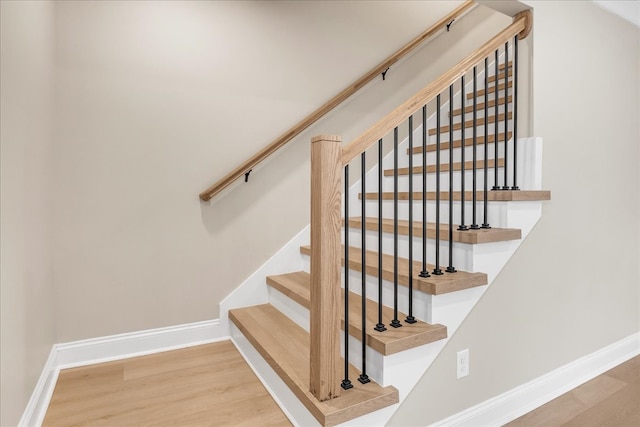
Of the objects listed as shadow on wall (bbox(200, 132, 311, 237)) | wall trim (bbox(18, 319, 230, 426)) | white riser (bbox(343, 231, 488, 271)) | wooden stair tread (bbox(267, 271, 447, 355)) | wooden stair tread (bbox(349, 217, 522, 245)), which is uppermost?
shadow on wall (bbox(200, 132, 311, 237))

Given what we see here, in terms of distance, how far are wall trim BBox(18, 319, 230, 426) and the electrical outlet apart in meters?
1.48

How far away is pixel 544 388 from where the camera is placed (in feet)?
6.57

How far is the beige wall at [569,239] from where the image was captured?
1755mm

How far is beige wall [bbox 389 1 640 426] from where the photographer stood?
1755 millimetres

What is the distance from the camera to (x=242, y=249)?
254 cm

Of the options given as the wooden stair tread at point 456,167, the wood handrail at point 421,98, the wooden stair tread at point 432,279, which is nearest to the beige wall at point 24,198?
the wood handrail at point 421,98

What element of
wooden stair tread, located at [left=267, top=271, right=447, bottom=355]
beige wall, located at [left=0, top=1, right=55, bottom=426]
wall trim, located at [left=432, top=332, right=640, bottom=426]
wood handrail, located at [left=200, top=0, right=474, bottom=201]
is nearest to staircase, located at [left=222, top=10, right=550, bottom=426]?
wooden stair tread, located at [left=267, top=271, right=447, bottom=355]

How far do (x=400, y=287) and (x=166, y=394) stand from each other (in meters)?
1.25

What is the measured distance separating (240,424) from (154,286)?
1.07 meters

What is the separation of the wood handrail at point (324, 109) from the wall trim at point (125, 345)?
85 centimetres

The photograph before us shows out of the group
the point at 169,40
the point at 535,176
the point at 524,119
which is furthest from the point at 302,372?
the point at 169,40

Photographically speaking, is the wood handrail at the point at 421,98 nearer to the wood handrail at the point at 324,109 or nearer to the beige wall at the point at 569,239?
the beige wall at the point at 569,239

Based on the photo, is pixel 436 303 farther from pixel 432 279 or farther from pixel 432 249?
pixel 432 249

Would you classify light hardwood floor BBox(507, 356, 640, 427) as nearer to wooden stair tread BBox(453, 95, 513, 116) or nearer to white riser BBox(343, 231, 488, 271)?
white riser BBox(343, 231, 488, 271)
